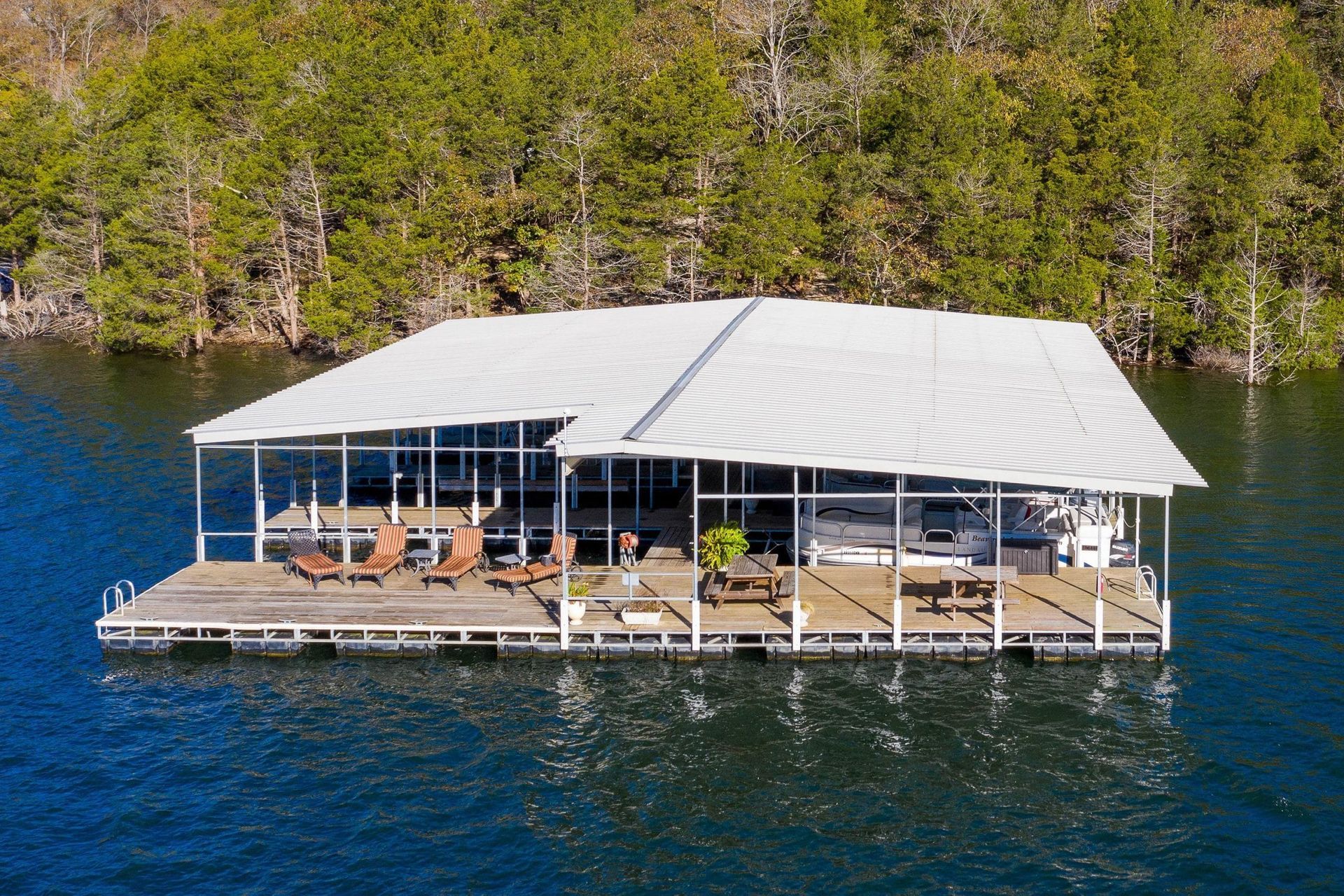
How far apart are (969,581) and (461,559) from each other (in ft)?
37.1

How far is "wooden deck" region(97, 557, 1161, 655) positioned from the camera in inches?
1081

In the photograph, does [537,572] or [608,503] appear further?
[608,503]

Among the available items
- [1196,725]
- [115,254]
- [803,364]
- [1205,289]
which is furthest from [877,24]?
[1196,725]

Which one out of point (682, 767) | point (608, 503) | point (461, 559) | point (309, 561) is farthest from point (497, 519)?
point (682, 767)

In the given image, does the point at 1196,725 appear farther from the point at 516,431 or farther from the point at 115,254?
the point at 115,254

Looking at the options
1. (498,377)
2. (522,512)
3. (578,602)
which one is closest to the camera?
(578,602)

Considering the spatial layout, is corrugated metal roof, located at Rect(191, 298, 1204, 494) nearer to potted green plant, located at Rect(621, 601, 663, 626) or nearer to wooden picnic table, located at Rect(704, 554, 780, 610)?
wooden picnic table, located at Rect(704, 554, 780, 610)

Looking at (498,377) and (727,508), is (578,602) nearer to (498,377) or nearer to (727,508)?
(727,508)

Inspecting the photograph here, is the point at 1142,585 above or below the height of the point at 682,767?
above

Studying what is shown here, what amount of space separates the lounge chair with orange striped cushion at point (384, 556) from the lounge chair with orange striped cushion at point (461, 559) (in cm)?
98

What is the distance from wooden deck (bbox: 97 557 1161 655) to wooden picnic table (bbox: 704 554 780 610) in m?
0.29

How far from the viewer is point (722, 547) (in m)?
29.3

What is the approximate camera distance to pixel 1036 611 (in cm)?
2806

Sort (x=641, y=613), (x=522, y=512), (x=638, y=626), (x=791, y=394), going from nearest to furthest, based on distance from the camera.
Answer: (x=638, y=626)
(x=641, y=613)
(x=791, y=394)
(x=522, y=512)
